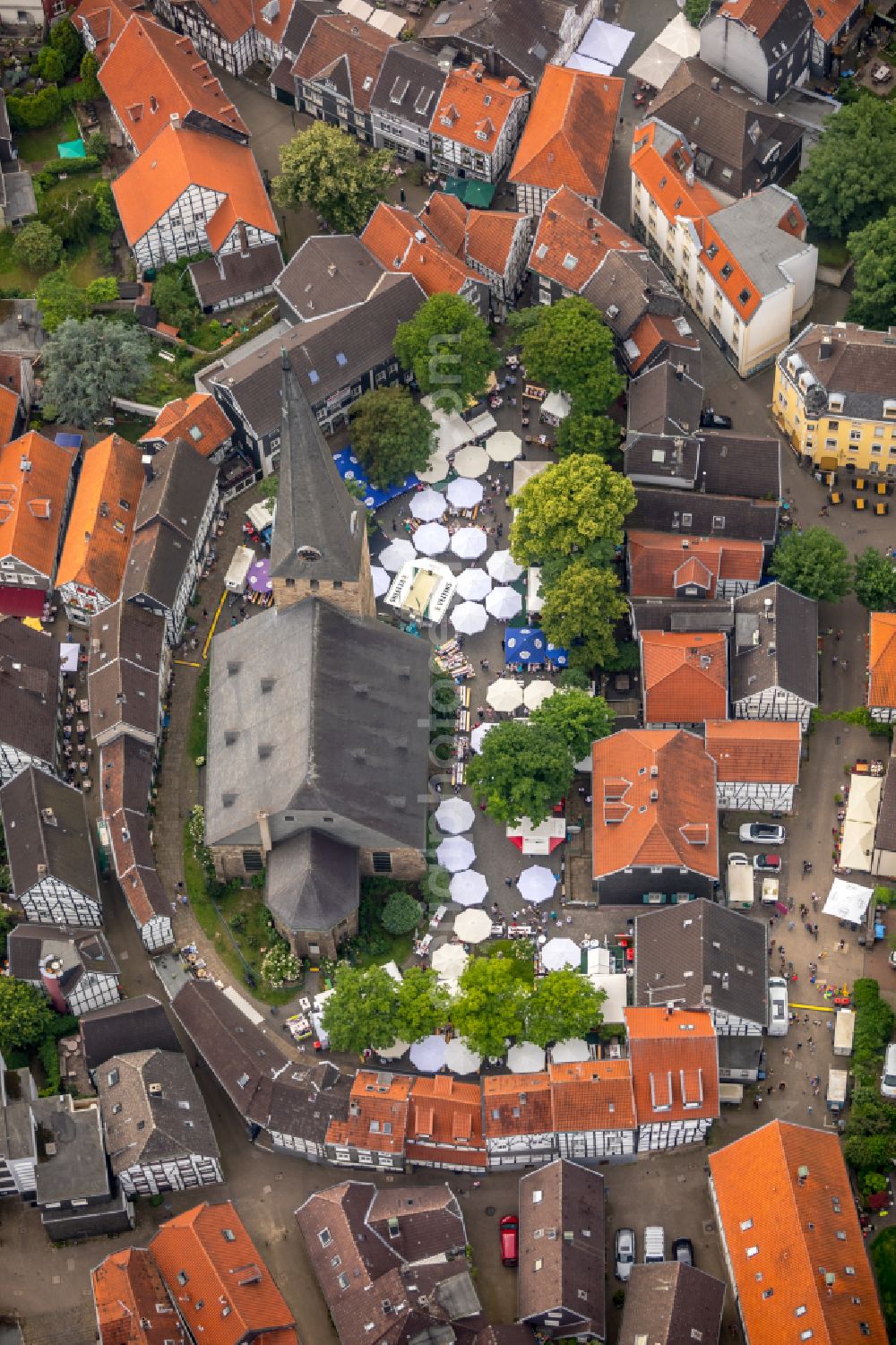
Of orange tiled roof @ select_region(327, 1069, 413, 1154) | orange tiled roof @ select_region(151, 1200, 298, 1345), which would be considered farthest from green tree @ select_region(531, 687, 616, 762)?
orange tiled roof @ select_region(151, 1200, 298, 1345)

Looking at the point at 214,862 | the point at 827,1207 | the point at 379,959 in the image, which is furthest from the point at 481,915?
the point at 827,1207

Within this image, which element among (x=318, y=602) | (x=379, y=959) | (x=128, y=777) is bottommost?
(x=379, y=959)

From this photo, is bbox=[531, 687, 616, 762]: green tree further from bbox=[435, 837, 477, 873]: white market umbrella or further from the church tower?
the church tower

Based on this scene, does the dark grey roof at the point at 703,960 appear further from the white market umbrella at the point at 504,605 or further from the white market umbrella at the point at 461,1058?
the white market umbrella at the point at 504,605

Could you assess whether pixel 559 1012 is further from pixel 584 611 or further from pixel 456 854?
pixel 584 611

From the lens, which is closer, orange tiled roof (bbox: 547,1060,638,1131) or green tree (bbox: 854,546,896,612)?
orange tiled roof (bbox: 547,1060,638,1131)

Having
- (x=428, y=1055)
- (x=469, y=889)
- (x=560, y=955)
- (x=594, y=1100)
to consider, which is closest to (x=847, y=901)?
(x=560, y=955)

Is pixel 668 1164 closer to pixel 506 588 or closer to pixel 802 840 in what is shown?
pixel 802 840
